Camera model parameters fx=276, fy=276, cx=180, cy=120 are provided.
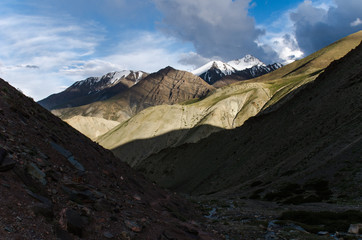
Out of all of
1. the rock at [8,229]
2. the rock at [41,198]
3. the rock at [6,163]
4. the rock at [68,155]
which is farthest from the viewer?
the rock at [68,155]

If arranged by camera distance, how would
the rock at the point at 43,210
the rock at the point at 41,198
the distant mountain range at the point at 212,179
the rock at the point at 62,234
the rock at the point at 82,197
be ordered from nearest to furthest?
the rock at the point at 62,234, the rock at the point at 43,210, the rock at the point at 41,198, the distant mountain range at the point at 212,179, the rock at the point at 82,197

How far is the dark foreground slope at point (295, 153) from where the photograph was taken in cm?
4066

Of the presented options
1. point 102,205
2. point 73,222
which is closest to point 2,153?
point 73,222

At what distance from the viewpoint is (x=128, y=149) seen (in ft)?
596

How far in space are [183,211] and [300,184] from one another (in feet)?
87.8

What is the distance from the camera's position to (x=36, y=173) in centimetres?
1316

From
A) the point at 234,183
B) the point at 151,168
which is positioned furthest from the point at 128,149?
the point at 234,183

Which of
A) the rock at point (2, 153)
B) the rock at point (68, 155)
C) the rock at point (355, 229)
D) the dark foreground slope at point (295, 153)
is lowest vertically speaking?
the rock at point (2, 153)

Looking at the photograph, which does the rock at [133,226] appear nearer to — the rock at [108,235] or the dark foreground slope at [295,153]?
the rock at [108,235]

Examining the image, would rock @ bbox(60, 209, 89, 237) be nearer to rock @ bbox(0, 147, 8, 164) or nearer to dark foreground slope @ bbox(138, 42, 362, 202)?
rock @ bbox(0, 147, 8, 164)

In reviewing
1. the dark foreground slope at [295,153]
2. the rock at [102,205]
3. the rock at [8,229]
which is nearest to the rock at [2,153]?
the rock at [8,229]

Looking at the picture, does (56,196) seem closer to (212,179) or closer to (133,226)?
(133,226)

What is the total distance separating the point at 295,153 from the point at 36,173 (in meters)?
59.1

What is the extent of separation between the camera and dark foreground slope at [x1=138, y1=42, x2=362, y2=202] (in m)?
40.7
